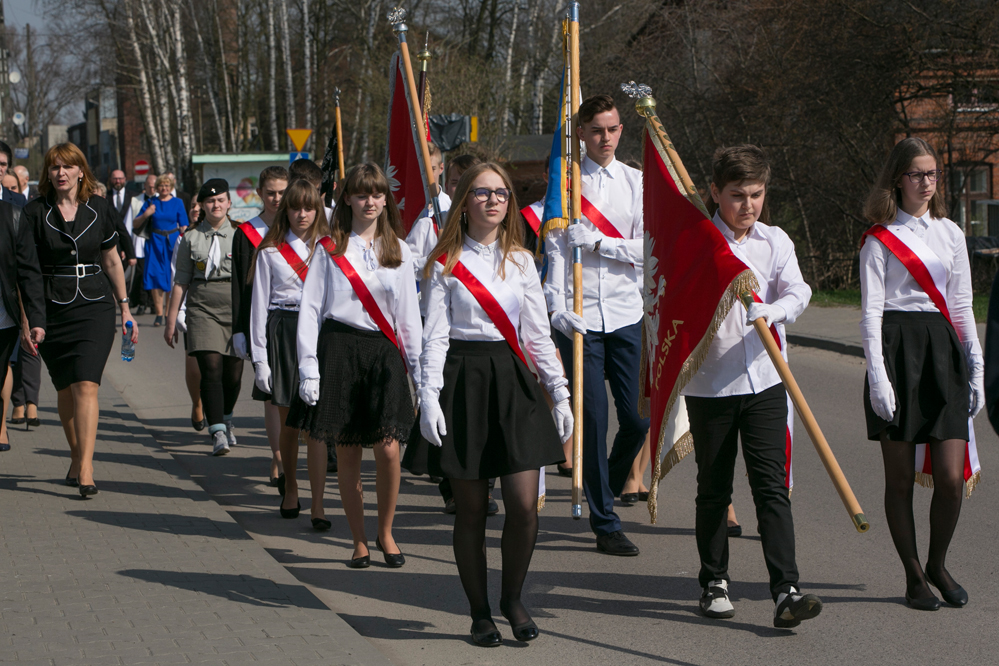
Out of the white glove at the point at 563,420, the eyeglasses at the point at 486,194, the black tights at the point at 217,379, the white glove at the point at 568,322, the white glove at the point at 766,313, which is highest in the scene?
the eyeglasses at the point at 486,194

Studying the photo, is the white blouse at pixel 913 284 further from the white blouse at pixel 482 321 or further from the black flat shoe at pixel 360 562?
the black flat shoe at pixel 360 562

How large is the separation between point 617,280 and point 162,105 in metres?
32.8

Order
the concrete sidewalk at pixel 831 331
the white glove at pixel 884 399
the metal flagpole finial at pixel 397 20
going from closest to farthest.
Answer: the white glove at pixel 884 399, the metal flagpole finial at pixel 397 20, the concrete sidewalk at pixel 831 331

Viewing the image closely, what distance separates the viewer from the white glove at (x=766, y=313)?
4.10m

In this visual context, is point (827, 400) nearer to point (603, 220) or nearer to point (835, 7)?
point (603, 220)

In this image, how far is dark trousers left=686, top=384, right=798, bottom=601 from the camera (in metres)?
4.25

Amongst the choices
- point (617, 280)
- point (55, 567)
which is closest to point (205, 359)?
point (55, 567)

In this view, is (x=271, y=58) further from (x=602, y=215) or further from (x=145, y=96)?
(x=602, y=215)

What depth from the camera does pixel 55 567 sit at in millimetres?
5102

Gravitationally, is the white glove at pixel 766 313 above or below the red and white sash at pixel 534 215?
below

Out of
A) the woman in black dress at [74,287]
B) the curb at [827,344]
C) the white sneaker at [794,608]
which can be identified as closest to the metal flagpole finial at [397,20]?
the woman in black dress at [74,287]

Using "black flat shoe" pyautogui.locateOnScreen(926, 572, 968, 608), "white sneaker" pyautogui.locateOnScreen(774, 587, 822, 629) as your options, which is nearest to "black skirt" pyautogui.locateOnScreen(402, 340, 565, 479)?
"white sneaker" pyautogui.locateOnScreen(774, 587, 822, 629)

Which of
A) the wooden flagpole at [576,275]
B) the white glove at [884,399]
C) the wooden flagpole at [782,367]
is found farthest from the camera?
the wooden flagpole at [576,275]

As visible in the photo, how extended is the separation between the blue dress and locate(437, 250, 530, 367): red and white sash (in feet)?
37.8
